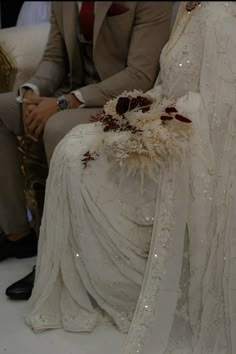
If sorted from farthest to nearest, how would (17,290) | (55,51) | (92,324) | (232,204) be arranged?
(55,51) → (17,290) → (92,324) → (232,204)

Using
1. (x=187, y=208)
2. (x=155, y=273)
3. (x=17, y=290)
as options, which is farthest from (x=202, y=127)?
(x=17, y=290)

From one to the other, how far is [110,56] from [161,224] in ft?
2.06

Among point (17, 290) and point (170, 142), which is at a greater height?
point (170, 142)

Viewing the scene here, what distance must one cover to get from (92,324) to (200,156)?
54cm

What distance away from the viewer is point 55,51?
207 cm

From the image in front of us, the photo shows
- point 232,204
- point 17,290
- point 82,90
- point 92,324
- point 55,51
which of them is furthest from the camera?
point 55,51

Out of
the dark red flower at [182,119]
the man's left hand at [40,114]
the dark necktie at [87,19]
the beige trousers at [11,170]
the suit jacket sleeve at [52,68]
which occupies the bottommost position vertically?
the beige trousers at [11,170]

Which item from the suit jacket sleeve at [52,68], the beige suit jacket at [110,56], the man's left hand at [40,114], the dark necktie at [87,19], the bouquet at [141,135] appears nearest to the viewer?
the dark necktie at [87,19]

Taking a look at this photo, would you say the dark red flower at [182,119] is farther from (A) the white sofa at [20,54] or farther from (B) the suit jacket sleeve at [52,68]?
(A) the white sofa at [20,54]

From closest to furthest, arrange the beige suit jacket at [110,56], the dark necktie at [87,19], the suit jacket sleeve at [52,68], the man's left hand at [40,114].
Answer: the dark necktie at [87,19] → the beige suit jacket at [110,56] → the man's left hand at [40,114] → the suit jacket sleeve at [52,68]

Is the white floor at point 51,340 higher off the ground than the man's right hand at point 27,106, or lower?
lower

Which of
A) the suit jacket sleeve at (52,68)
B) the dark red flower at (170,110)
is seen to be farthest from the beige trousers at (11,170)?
the dark red flower at (170,110)

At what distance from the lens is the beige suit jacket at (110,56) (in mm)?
1760

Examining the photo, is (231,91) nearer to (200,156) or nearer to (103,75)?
(200,156)
